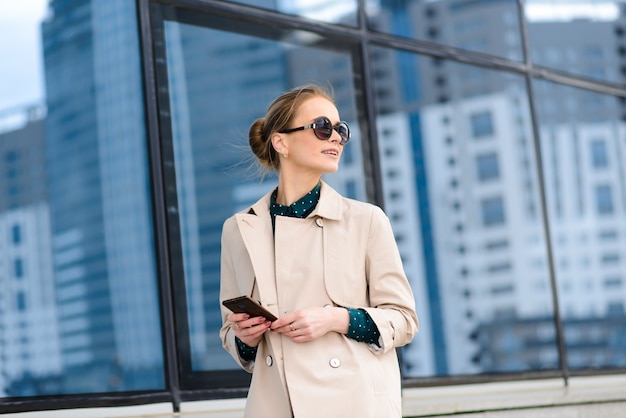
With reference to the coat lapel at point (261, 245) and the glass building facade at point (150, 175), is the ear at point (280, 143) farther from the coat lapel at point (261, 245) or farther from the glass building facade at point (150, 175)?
the glass building facade at point (150, 175)

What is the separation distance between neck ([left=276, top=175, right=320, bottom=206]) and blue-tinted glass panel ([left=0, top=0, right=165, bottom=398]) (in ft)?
5.65

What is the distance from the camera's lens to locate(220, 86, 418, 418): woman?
238cm

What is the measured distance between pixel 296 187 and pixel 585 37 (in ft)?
39.0

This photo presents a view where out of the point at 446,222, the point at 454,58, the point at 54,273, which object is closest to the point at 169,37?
the point at 54,273

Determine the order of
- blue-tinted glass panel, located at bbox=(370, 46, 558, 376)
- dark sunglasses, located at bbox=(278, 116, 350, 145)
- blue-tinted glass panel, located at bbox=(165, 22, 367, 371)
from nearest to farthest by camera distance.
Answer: dark sunglasses, located at bbox=(278, 116, 350, 145) < blue-tinted glass panel, located at bbox=(165, 22, 367, 371) < blue-tinted glass panel, located at bbox=(370, 46, 558, 376)

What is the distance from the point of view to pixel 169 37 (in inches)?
177

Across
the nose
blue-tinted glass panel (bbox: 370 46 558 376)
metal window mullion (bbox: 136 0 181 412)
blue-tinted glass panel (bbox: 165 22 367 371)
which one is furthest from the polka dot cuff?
blue-tinted glass panel (bbox: 370 46 558 376)

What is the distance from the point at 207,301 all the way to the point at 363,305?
2.23 meters

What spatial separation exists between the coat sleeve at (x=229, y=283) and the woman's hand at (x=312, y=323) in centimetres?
24

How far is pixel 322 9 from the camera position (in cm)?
577

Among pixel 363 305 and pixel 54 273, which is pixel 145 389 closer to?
pixel 54 273

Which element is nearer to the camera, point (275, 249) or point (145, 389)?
point (275, 249)

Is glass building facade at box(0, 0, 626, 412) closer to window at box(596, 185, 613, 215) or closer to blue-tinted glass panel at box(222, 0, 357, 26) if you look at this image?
blue-tinted glass panel at box(222, 0, 357, 26)

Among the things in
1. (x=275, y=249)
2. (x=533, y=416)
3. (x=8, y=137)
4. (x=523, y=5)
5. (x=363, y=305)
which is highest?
(x=523, y=5)
